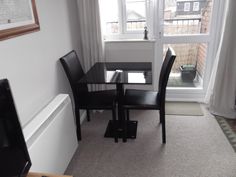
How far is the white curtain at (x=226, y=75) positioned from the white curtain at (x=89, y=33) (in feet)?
4.77

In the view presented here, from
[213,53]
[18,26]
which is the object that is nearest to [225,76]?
[213,53]

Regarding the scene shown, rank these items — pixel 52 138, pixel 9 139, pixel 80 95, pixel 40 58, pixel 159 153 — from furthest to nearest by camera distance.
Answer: pixel 80 95 → pixel 159 153 → pixel 40 58 → pixel 52 138 → pixel 9 139

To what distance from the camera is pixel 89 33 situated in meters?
2.66

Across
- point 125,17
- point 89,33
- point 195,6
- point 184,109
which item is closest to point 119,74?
point 89,33

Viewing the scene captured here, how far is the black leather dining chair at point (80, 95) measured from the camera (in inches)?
86.0

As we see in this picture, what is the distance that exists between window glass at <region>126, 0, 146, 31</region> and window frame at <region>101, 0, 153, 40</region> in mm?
43

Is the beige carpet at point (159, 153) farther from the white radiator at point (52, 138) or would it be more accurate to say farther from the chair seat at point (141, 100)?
the chair seat at point (141, 100)

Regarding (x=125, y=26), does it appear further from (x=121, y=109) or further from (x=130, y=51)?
(x=121, y=109)

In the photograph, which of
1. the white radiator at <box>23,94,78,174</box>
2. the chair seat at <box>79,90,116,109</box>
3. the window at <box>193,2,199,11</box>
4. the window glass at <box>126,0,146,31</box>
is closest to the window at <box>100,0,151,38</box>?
the window glass at <box>126,0,146,31</box>

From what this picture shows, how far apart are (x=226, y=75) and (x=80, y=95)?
1.76 meters

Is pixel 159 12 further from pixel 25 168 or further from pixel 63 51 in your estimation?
pixel 25 168

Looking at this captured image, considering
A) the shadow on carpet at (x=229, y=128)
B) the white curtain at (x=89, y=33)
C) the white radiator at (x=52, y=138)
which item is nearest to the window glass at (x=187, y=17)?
the white curtain at (x=89, y=33)

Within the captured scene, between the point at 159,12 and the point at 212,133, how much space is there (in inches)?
64.0

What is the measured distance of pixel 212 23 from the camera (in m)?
2.72
